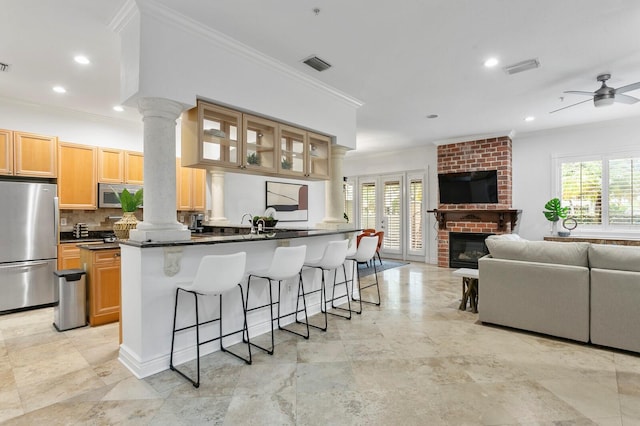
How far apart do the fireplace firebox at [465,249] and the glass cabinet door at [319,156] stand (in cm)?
393

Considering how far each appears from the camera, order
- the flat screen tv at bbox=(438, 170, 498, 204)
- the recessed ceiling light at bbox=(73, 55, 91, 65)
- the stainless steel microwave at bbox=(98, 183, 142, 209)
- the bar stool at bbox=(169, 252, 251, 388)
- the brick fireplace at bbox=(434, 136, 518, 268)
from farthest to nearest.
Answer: the flat screen tv at bbox=(438, 170, 498, 204)
the brick fireplace at bbox=(434, 136, 518, 268)
the stainless steel microwave at bbox=(98, 183, 142, 209)
the recessed ceiling light at bbox=(73, 55, 91, 65)
the bar stool at bbox=(169, 252, 251, 388)

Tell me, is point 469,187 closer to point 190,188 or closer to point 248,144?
point 248,144

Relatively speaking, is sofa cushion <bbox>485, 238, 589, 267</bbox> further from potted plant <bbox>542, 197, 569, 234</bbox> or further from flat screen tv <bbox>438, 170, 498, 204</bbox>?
flat screen tv <bbox>438, 170, 498, 204</bbox>

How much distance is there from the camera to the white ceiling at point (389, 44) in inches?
101

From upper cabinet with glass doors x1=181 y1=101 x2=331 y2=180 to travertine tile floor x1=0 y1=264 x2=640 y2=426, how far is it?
182 centimetres

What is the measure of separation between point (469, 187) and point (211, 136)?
5.57 metres

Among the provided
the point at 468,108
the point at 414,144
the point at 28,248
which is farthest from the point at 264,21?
the point at 414,144

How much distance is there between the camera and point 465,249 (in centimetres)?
688

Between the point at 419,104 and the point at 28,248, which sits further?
the point at 419,104

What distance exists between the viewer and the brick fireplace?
647 cm

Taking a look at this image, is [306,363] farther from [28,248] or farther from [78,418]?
[28,248]

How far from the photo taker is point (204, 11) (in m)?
2.59

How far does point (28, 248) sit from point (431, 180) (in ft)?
24.3

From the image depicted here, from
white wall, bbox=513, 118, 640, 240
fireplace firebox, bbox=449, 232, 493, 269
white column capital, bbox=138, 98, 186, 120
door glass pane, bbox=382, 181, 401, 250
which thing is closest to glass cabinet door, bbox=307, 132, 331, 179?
white column capital, bbox=138, 98, 186, 120
